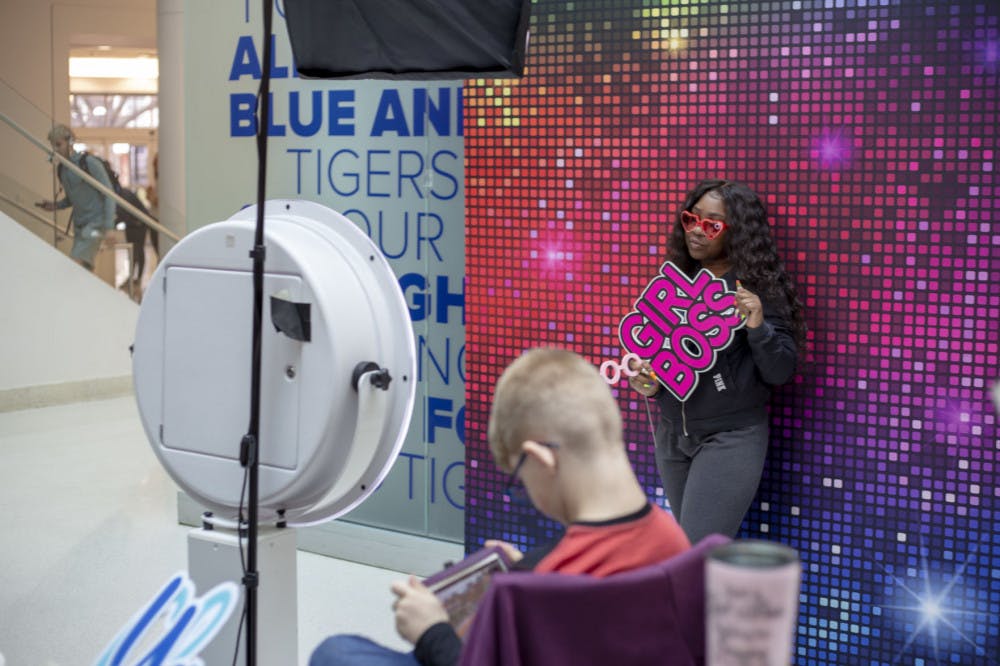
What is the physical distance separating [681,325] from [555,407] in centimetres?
190

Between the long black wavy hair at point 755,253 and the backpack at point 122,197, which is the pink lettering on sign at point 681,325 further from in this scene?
the backpack at point 122,197

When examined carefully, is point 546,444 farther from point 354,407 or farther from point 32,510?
point 32,510

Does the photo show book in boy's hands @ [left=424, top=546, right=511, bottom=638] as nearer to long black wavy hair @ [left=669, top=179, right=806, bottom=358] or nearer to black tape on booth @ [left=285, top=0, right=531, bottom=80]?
black tape on booth @ [left=285, top=0, right=531, bottom=80]

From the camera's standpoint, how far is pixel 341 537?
5.41 metres

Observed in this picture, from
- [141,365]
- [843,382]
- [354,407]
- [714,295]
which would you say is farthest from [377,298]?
[843,382]

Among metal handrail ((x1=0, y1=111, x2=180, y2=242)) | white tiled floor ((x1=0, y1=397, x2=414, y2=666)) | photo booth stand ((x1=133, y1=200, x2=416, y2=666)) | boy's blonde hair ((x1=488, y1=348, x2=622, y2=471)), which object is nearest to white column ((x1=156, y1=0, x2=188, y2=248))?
metal handrail ((x1=0, y1=111, x2=180, y2=242))

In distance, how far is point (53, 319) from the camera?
9.23 metres

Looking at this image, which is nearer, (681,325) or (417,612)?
(417,612)

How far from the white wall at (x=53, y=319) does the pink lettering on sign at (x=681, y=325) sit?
6243 millimetres

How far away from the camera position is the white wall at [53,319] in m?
9.02

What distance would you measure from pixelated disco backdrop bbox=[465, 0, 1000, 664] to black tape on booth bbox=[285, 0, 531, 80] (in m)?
1.00

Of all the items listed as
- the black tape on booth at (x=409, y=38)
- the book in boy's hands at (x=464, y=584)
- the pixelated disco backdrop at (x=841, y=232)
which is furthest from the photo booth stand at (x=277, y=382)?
the pixelated disco backdrop at (x=841, y=232)

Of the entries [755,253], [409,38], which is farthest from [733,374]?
[409,38]

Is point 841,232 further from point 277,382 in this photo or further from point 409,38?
point 277,382
